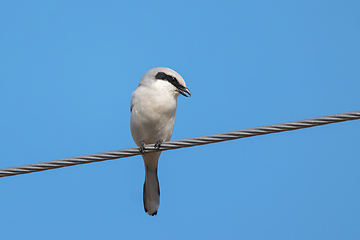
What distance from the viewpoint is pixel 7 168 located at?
11.3ft

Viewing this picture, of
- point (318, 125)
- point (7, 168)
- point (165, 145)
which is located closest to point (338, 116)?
point (318, 125)

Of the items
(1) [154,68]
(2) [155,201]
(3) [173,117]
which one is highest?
(1) [154,68]

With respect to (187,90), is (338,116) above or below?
below

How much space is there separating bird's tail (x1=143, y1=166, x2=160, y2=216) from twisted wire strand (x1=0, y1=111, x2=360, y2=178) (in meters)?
1.98

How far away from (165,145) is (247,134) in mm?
811

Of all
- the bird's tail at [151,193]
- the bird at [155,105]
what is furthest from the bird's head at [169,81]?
the bird's tail at [151,193]

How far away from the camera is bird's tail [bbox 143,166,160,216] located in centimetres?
569

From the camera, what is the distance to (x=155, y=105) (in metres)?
4.86

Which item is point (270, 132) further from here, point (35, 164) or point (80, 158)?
point (35, 164)

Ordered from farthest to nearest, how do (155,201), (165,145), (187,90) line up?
(155,201) < (187,90) < (165,145)

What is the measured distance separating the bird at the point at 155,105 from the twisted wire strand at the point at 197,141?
1.14 meters

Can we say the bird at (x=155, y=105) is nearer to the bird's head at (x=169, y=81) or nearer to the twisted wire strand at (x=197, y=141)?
the bird's head at (x=169, y=81)

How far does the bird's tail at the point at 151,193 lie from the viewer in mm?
5691

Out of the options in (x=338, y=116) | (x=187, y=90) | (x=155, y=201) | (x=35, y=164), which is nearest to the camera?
(x=338, y=116)
